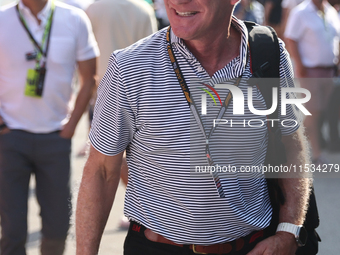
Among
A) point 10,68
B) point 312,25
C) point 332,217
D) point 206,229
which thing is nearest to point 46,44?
point 10,68

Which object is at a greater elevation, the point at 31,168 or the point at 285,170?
the point at 285,170

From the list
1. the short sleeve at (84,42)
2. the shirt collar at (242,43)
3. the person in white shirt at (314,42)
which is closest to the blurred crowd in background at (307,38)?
the person in white shirt at (314,42)

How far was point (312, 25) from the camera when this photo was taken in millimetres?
6855

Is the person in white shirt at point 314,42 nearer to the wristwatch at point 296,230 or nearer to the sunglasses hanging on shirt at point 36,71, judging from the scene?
the sunglasses hanging on shirt at point 36,71

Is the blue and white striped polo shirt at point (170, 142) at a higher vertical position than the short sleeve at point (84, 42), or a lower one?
higher

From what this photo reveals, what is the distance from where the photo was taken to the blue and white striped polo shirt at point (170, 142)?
2.17 metres

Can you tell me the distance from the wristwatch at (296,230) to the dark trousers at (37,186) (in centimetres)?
190

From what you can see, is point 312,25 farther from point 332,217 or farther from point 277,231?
point 277,231

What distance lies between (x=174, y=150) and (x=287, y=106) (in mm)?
552

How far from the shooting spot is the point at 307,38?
273 inches

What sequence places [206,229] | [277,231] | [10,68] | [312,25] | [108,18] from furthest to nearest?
1. [312,25]
2. [108,18]
3. [10,68]
4. [277,231]
5. [206,229]

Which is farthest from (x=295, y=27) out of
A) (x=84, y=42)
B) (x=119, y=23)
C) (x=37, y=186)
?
(x=37, y=186)

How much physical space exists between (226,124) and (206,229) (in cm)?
41

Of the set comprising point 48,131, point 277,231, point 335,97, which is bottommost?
point 335,97
